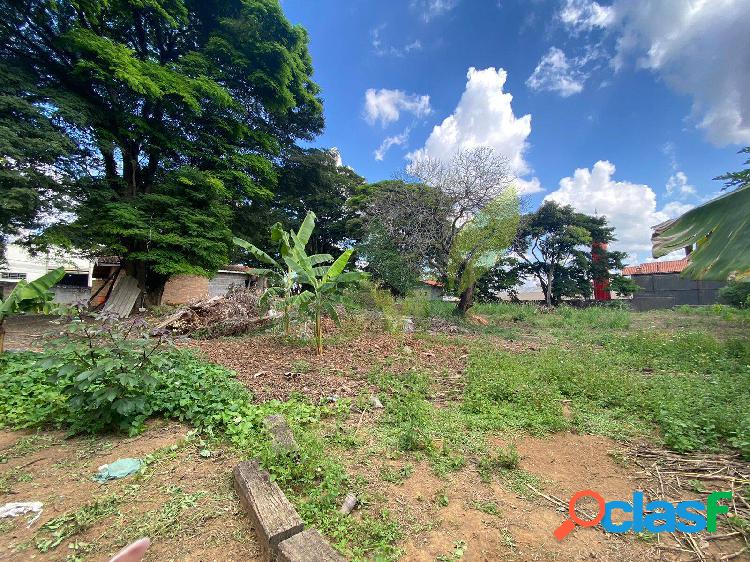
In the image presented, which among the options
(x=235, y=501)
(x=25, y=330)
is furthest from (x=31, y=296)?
(x=25, y=330)

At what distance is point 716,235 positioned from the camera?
2426mm

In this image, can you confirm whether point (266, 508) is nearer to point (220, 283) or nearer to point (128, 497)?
point (128, 497)

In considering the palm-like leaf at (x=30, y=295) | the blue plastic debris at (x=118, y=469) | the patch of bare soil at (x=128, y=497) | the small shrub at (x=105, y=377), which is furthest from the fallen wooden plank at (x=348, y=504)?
the palm-like leaf at (x=30, y=295)

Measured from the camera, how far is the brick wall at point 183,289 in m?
14.4

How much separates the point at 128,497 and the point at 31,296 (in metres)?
3.75

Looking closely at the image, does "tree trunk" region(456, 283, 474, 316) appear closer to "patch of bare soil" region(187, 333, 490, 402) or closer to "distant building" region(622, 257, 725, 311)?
"patch of bare soil" region(187, 333, 490, 402)

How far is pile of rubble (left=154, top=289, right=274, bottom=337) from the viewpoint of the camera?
285 inches

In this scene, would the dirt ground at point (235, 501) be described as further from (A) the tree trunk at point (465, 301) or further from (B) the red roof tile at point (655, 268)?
(B) the red roof tile at point (655, 268)

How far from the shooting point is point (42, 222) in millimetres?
8742

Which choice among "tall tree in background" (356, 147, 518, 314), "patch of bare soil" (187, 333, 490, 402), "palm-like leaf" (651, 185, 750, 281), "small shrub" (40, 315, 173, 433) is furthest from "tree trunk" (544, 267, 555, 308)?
"small shrub" (40, 315, 173, 433)

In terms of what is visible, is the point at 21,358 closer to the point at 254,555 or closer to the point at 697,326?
the point at 254,555

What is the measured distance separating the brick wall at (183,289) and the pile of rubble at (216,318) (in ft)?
24.9

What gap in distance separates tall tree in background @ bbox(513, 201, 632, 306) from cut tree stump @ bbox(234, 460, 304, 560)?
20.5 metres

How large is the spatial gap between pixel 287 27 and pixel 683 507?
1625cm
